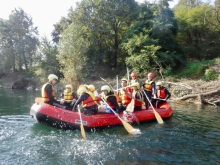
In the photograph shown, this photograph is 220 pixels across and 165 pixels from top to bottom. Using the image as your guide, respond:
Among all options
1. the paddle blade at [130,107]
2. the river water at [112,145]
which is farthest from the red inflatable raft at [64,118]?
the paddle blade at [130,107]

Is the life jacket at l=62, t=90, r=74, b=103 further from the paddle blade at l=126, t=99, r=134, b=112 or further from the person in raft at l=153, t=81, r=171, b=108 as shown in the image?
the person in raft at l=153, t=81, r=171, b=108

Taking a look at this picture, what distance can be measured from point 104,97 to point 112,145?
98.7 inches

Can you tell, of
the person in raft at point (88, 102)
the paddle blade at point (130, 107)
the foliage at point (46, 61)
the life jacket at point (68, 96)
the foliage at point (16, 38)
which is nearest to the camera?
the person in raft at point (88, 102)

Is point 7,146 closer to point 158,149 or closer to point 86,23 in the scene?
point 158,149

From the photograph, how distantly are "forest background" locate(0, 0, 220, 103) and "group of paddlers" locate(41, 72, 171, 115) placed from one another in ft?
28.5

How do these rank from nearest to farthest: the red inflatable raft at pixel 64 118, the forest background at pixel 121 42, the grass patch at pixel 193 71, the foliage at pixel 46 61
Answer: the red inflatable raft at pixel 64 118 < the grass patch at pixel 193 71 < the forest background at pixel 121 42 < the foliage at pixel 46 61

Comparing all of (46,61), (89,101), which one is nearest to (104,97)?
(89,101)

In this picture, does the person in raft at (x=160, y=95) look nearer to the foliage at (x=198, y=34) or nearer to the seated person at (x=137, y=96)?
the seated person at (x=137, y=96)

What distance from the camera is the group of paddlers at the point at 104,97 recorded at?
26.5 feet

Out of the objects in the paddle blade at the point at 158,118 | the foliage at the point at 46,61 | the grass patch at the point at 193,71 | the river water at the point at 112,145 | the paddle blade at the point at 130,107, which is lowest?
the river water at the point at 112,145

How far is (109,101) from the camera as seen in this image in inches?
336

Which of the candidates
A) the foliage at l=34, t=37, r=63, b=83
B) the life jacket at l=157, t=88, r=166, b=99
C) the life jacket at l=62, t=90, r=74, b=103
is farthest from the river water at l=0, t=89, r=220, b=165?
the foliage at l=34, t=37, r=63, b=83

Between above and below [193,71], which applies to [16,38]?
above

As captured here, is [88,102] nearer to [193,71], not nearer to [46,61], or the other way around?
[193,71]
